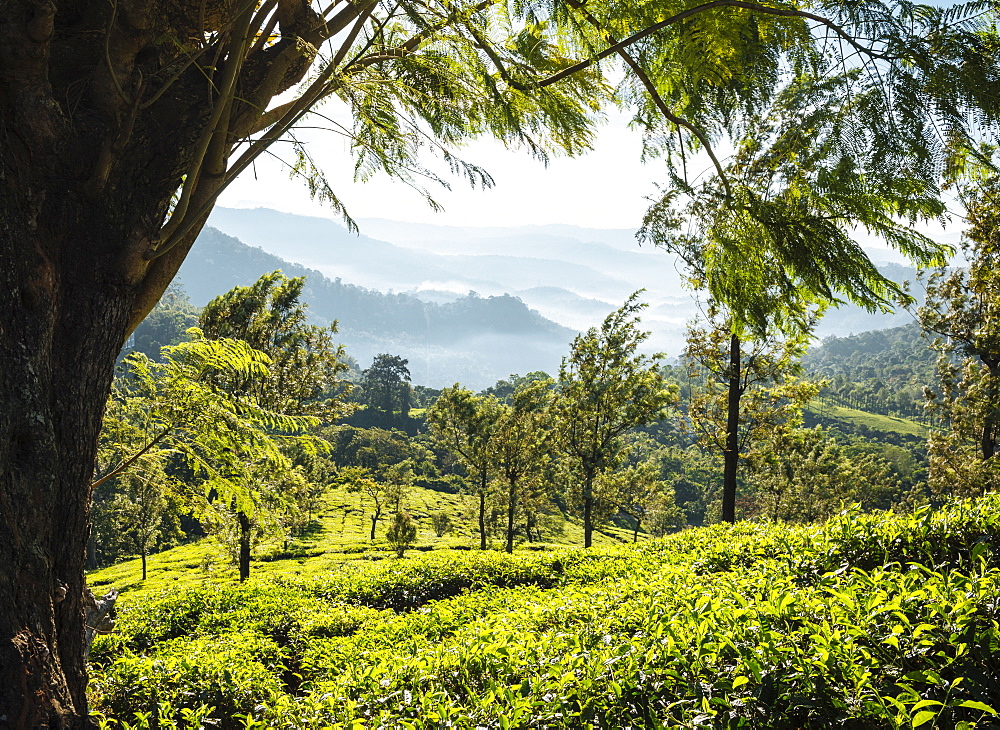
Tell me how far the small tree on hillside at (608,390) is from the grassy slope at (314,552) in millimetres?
9584

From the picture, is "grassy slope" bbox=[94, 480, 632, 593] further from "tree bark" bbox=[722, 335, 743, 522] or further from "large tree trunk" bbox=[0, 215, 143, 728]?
"large tree trunk" bbox=[0, 215, 143, 728]

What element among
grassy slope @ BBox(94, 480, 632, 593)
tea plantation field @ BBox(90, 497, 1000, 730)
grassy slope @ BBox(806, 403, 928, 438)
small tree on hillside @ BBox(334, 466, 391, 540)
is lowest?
grassy slope @ BBox(94, 480, 632, 593)

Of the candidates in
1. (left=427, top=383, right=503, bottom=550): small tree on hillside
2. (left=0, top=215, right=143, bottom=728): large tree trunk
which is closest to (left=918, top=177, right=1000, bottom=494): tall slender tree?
(left=0, top=215, right=143, bottom=728): large tree trunk

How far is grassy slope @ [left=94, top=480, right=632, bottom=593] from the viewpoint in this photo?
77.5 ft

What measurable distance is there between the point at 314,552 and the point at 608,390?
2028 cm

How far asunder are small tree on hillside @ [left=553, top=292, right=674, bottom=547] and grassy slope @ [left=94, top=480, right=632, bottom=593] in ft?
31.4

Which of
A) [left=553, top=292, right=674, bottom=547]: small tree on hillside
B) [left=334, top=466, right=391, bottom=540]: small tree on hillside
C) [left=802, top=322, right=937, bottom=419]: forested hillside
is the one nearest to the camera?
[left=553, top=292, right=674, bottom=547]: small tree on hillside

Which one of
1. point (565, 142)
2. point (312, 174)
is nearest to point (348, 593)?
point (312, 174)

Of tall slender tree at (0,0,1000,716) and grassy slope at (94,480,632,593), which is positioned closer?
tall slender tree at (0,0,1000,716)

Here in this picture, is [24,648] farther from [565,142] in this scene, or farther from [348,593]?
[348,593]

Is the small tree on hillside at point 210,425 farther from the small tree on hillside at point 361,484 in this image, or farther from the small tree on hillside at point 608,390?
the small tree on hillside at point 361,484

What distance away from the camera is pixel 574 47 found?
12.0 feet

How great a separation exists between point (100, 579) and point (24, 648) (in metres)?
32.7

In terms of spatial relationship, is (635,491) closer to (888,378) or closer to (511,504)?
(511,504)
